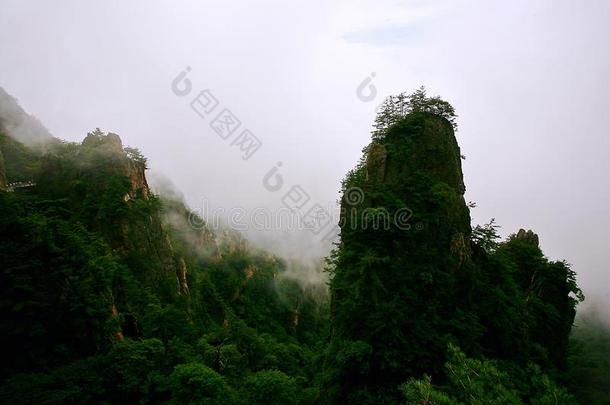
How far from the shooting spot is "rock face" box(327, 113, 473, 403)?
16.2 meters

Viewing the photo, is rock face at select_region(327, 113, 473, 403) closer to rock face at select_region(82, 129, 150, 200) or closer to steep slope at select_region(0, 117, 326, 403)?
steep slope at select_region(0, 117, 326, 403)

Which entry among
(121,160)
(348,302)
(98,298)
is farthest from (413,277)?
(121,160)

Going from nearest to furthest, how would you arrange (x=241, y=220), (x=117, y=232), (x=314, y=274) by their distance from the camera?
(x=117, y=232), (x=314, y=274), (x=241, y=220)

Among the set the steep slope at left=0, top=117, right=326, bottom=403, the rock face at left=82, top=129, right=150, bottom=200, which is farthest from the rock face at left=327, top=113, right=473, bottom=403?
the rock face at left=82, top=129, right=150, bottom=200

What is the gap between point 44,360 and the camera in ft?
45.0

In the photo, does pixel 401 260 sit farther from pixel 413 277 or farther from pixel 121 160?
pixel 121 160

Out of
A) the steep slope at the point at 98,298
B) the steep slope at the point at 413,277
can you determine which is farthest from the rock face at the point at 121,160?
the steep slope at the point at 413,277

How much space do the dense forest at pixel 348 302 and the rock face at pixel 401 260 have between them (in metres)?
0.08

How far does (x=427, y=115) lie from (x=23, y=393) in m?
25.2

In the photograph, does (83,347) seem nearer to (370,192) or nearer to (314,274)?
(370,192)

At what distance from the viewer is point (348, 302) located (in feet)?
57.3

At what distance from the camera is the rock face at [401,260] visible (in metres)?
16.2

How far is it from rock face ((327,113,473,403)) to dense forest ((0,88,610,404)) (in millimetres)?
84

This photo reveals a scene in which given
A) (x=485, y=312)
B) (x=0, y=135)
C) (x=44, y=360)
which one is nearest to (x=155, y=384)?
(x=44, y=360)
